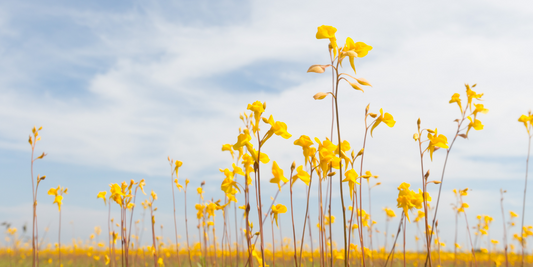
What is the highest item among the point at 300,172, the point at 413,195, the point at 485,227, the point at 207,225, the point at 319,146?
the point at 319,146

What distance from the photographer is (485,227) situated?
6629 mm

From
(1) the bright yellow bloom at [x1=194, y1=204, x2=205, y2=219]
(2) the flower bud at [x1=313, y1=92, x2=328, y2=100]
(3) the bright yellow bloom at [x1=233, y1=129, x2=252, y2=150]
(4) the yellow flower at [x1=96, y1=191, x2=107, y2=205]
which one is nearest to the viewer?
(2) the flower bud at [x1=313, y1=92, x2=328, y2=100]

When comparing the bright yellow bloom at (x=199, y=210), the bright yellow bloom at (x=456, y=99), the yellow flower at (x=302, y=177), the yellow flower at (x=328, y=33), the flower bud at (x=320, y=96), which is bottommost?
the bright yellow bloom at (x=199, y=210)

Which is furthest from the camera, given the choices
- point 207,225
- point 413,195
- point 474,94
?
point 207,225

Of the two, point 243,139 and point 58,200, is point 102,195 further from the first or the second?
point 243,139

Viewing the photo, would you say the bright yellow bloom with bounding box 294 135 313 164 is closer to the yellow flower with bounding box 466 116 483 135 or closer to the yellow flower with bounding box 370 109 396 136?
the yellow flower with bounding box 370 109 396 136

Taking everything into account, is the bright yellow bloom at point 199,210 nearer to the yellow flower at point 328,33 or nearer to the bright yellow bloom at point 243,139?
the bright yellow bloom at point 243,139

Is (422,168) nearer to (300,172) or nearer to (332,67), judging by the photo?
(300,172)

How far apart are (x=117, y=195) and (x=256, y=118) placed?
219 centimetres

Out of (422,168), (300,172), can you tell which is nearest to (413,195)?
(422,168)

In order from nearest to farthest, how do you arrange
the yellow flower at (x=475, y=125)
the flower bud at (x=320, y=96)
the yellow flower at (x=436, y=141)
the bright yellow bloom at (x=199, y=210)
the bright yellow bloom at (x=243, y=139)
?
1. the flower bud at (x=320, y=96)
2. the bright yellow bloom at (x=243, y=139)
3. the yellow flower at (x=436, y=141)
4. the yellow flower at (x=475, y=125)
5. the bright yellow bloom at (x=199, y=210)

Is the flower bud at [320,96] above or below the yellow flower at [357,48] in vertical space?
below

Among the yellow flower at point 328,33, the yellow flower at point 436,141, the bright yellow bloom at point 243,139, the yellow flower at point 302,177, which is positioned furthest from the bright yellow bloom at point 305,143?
the yellow flower at point 436,141

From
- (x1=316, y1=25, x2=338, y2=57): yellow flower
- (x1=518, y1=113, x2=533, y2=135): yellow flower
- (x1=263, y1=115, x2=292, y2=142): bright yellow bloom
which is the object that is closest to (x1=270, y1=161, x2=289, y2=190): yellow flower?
(x1=263, y1=115, x2=292, y2=142): bright yellow bloom
